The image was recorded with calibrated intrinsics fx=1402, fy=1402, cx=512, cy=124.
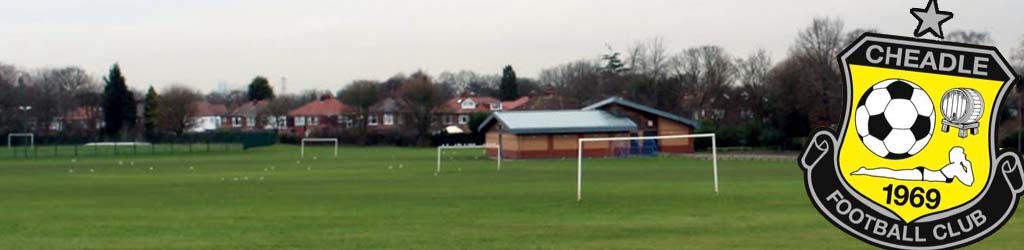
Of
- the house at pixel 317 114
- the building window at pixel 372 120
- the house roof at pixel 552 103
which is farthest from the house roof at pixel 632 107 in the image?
the house at pixel 317 114

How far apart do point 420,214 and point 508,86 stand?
15756 centimetres

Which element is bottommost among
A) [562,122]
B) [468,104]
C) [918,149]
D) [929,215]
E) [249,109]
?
[929,215]

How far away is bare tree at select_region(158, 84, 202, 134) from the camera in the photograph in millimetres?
132750

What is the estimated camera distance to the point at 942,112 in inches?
325

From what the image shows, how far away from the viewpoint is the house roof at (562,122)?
258 ft

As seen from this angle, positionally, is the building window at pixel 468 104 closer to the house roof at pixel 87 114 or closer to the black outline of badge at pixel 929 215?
the house roof at pixel 87 114

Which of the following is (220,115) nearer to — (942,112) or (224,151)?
(224,151)

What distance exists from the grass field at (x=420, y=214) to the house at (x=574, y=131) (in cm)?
3249

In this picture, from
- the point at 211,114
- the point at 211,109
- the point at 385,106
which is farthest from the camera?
the point at 211,109

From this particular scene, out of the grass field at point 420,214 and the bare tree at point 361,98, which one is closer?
the grass field at point 420,214

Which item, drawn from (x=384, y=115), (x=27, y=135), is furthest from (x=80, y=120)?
(x=27, y=135)

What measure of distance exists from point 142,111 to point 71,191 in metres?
102

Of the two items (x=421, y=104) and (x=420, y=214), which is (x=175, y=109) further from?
(x=420, y=214)

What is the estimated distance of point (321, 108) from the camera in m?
162
